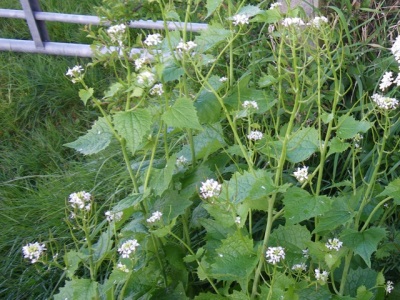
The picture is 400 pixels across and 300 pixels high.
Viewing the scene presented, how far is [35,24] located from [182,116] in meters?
2.50

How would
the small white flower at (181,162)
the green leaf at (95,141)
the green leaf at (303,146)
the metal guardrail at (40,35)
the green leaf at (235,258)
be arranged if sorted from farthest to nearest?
the metal guardrail at (40,35), the small white flower at (181,162), the green leaf at (95,141), the green leaf at (303,146), the green leaf at (235,258)

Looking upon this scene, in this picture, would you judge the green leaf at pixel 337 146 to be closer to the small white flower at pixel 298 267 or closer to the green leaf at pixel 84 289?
the small white flower at pixel 298 267

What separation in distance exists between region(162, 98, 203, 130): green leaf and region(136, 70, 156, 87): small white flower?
10 centimetres

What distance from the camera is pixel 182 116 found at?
1847mm

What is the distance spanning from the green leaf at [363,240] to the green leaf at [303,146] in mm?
237

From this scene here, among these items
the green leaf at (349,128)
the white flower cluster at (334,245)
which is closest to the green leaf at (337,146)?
the green leaf at (349,128)

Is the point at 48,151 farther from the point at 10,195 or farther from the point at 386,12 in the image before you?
the point at 386,12

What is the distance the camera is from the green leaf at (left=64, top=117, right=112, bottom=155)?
1.98m

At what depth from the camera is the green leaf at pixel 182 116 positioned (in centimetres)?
182

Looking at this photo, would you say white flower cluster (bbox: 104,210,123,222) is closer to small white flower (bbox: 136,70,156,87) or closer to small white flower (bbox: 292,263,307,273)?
small white flower (bbox: 136,70,156,87)

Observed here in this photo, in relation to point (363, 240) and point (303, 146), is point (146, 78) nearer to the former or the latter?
point (303, 146)

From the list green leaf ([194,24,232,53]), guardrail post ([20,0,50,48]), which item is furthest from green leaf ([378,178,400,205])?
guardrail post ([20,0,50,48])

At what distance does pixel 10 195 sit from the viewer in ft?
10.5

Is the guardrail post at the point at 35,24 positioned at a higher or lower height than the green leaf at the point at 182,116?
lower
